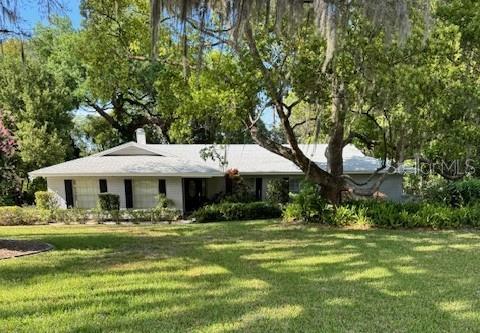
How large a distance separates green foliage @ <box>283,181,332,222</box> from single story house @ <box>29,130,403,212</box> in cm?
381

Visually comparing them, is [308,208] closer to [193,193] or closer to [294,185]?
[294,185]

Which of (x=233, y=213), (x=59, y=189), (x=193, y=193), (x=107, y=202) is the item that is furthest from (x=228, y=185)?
(x=59, y=189)

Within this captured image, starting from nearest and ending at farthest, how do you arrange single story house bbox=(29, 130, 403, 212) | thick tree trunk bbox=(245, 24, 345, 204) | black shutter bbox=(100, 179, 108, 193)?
thick tree trunk bbox=(245, 24, 345, 204) → single story house bbox=(29, 130, 403, 212) → black shutter bbox=(100, 179, 108, 193)

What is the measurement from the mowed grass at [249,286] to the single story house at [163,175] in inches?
344

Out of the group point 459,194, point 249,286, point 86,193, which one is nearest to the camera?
point 249,286

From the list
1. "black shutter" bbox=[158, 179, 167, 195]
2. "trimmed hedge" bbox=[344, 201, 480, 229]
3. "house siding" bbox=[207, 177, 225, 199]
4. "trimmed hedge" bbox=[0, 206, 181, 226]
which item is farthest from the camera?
"house siding" bbox=[207, 177, 225, 199]

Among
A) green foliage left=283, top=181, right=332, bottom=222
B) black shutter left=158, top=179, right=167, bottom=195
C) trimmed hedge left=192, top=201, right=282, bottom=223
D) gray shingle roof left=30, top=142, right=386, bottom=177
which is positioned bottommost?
trimmed hedge left=192, top=201, right=282, bottom=223

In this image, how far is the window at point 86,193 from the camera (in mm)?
20328

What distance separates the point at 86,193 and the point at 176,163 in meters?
4.38

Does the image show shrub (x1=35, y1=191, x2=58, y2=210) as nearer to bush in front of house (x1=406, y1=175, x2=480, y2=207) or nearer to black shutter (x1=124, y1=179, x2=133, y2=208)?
black shutter (x1=124, y1=179, x2=133, y2=208)

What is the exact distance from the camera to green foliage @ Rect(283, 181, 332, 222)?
14.6 metres

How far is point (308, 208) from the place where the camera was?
14.7 m

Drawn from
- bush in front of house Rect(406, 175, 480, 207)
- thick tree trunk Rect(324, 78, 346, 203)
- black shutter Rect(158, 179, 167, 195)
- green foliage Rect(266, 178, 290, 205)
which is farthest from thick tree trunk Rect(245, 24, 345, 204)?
black shutter Rect(158, 179, 167, 195)

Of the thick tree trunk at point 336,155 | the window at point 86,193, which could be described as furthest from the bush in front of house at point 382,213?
the window at point 86,193
